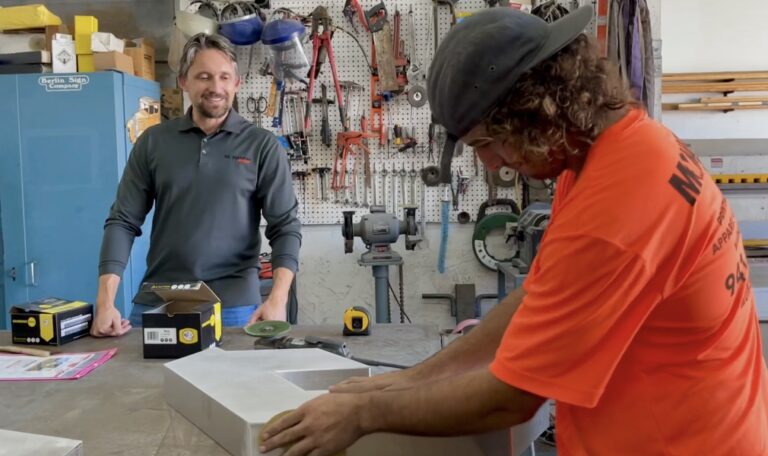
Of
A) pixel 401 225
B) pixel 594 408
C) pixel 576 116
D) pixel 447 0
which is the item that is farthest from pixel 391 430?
pixel 447 0

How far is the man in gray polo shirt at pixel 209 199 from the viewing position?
81.8 inches

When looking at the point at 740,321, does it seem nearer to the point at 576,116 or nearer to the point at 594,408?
the point at 594,408

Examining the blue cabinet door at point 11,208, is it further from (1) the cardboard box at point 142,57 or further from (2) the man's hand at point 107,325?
(2) the man's hand at point 107,325

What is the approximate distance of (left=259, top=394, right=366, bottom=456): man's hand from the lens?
2.99 ft

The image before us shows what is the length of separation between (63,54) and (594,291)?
338cm

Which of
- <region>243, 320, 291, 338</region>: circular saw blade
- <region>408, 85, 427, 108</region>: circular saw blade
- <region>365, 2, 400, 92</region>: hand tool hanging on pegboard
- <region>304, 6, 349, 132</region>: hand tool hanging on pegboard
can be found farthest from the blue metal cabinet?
<region>243, 320, 291, 338</region>: circular saw blade

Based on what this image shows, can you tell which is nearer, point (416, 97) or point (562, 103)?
point (562, 103)

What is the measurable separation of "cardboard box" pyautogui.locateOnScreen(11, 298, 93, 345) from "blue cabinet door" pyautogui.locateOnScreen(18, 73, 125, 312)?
1.72 metres

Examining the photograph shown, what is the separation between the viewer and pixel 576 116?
852mm

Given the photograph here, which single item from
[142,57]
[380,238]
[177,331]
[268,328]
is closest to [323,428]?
[177,331]

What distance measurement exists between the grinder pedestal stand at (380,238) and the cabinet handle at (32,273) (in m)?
1.67

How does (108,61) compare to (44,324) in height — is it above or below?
above

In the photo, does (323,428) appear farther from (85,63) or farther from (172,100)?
(172,100)

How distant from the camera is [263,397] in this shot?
1076mm
